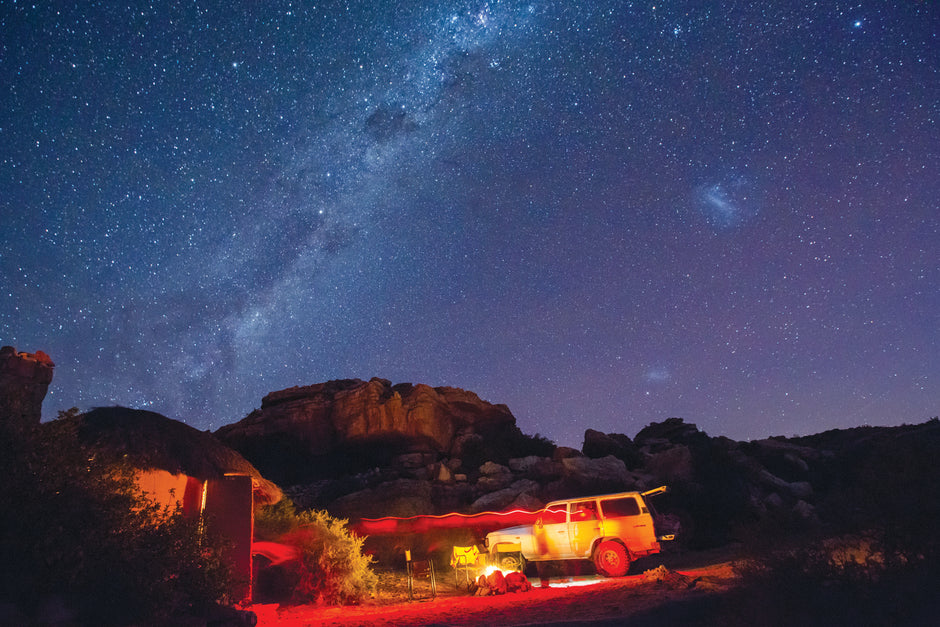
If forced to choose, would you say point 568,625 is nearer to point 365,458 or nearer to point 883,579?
point 883,579

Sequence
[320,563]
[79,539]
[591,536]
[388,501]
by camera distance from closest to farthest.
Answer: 1. [79,539]
2. [320,563]
3. [591,536]
4. [388,501]

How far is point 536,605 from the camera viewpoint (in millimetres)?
10781

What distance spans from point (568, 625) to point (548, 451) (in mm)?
29335

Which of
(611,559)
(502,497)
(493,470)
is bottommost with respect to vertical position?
(611,559)

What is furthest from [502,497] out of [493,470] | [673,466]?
[673,466]

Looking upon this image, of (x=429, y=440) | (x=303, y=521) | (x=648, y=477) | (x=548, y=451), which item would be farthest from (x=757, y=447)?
(x=303, y=521)

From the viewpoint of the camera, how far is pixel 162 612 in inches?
250

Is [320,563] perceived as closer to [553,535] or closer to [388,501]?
[553,535]

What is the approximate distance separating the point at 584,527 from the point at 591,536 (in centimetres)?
28

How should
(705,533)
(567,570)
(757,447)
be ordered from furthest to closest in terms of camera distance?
(757,447) < (705,533) < (567,570)

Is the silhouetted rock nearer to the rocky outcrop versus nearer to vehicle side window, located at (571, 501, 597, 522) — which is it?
vehicle side window, located at (571, 501, 597, 522)

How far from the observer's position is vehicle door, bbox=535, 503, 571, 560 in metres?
15.0

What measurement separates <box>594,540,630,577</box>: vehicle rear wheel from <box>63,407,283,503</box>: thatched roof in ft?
30.2

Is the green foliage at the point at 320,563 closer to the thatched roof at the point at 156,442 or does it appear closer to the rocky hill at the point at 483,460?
the thatched roof at the point at 156,442
